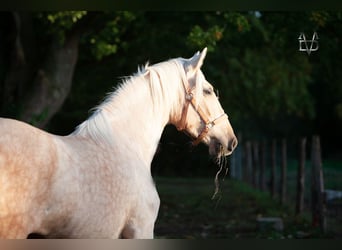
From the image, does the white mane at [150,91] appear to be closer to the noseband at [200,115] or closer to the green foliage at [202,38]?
the noseband at [200,115]

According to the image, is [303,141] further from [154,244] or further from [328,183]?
[154,244]

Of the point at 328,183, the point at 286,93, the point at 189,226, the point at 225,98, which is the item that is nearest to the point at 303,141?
the point at 328,183

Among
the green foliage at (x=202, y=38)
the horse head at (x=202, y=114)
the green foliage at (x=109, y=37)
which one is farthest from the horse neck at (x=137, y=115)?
the green foliage at (x=109, y=37)

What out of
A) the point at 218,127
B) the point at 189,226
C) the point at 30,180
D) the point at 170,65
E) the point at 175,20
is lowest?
the point at 189,226

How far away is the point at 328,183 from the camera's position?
10.9 metres

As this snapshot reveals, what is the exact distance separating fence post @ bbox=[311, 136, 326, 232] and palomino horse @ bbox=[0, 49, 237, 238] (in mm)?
4214

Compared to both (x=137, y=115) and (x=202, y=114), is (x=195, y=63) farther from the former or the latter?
(x=137, y=115)

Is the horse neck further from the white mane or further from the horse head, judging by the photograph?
the horse head

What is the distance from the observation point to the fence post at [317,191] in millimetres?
8862

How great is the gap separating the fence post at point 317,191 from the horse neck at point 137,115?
461cm

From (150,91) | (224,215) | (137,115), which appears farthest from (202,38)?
(137,115)

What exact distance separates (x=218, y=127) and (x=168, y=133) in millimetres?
12514

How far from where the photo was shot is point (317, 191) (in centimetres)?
916

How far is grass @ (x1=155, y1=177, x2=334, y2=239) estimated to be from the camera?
887 cm
